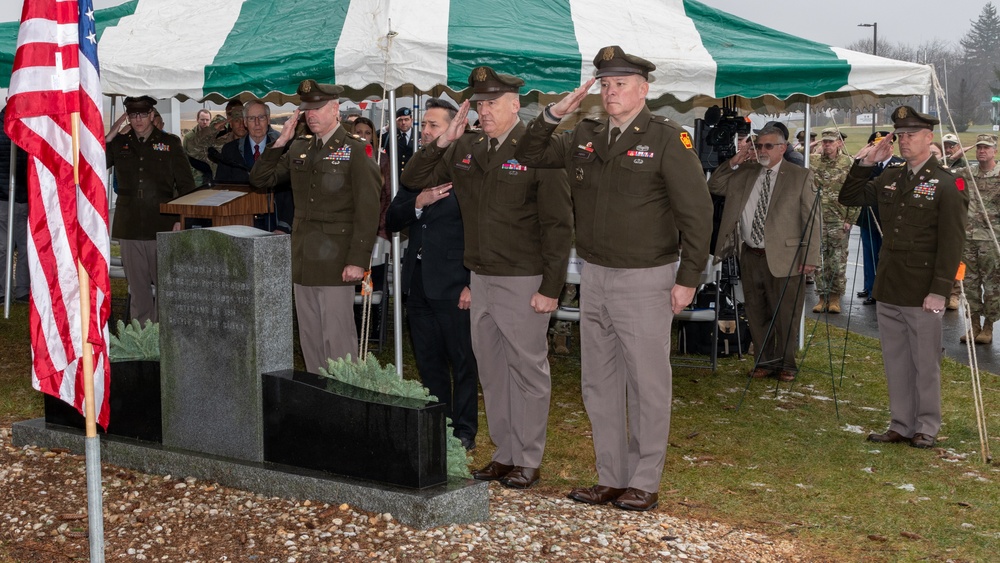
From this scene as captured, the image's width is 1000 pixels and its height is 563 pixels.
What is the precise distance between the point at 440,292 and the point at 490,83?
1.34 m

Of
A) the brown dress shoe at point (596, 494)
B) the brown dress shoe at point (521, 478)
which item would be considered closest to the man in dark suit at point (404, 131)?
the brown dress shoe at point (521, 478)

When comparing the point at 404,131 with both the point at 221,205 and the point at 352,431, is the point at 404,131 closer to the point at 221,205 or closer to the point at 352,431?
the point at 221,205

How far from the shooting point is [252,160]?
9953 millimetres

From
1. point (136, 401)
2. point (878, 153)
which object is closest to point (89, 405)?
point (136, 401)

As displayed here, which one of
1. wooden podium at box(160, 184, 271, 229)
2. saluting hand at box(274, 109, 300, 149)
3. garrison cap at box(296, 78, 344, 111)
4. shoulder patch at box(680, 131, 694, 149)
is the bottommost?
wooden podium at box(160, 184, 271, 229)

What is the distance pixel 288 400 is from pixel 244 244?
2.62 ft

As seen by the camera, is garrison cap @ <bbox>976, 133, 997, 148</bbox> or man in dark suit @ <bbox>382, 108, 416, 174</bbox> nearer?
garrison cap @ <bbox>976, 133, 997, 148</bbox>

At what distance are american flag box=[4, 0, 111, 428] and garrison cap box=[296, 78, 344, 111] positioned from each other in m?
2.58

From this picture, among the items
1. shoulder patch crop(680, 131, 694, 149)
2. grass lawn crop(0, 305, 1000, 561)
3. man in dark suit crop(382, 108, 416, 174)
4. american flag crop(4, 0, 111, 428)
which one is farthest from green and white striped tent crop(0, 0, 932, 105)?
man in dark suit crop(382, 108, 416, 174)

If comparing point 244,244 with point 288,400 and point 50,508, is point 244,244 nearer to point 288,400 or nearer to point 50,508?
point 288,400

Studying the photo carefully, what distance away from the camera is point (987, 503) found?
240 inches

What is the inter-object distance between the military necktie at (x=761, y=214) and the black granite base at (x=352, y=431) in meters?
4.66

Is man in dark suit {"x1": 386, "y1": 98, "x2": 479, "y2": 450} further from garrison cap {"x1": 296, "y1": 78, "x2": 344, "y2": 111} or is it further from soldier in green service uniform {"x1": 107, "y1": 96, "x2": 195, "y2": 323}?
soldier in green service uniform {"x1": 107, "y1": 96, "x2": 195, "y2": 323}

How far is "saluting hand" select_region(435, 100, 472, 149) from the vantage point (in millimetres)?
6102
